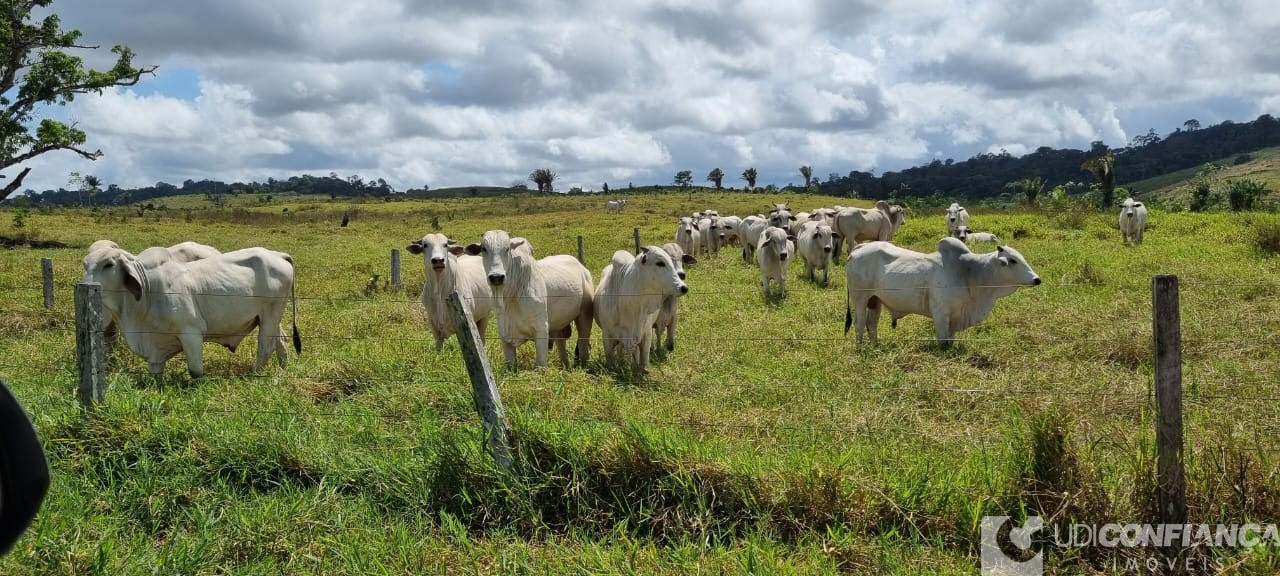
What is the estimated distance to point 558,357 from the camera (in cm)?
892

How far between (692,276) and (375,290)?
7.04 meters

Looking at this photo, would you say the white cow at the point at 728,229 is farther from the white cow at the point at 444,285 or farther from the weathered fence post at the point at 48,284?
the weathered fence post at the point at 48,284

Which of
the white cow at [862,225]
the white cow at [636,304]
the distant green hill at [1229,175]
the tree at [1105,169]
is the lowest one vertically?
the white cow at [636,304]

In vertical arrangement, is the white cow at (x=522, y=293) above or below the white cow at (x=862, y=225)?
below

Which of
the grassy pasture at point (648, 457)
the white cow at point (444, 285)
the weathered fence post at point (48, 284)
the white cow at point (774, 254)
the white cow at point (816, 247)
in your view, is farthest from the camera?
the white cow at point (816, 247)

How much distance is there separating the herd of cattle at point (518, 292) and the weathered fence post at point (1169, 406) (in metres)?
4.62

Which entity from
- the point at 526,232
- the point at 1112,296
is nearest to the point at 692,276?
the point at 1112,296

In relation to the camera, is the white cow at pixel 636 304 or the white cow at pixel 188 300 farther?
the white cow at pixel 636 304

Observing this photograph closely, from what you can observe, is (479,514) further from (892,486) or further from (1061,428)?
(1061,428)

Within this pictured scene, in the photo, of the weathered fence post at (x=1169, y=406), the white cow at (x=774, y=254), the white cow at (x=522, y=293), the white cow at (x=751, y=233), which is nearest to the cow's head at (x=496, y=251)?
the white cow at (x=522, y=293)

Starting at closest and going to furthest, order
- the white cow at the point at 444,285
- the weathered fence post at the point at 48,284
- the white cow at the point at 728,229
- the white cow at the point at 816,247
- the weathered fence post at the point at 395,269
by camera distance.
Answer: the white cow at the point at 444,285 < the weathered fence post at the point at 48,284 < the weathered fence post at the point at 395,269 < the white cow at the point at 816,247 < the white cow at the point at 728,229

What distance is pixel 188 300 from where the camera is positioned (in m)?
7.96

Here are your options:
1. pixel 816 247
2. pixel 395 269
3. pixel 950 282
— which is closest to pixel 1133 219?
pixel 816 247

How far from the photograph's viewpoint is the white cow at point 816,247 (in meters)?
16.4
